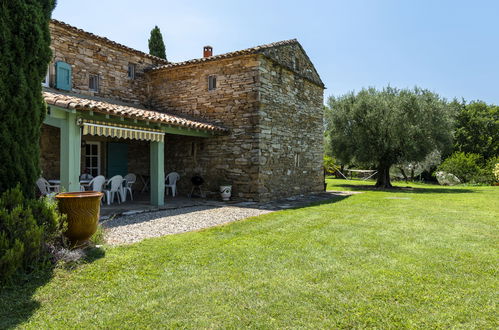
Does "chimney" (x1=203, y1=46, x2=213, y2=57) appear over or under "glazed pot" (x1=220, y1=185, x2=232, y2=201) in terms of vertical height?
over

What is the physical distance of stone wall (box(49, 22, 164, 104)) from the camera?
408 inches

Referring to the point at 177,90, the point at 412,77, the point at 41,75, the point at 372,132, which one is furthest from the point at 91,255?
the point at 412,77

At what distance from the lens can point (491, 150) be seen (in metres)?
32.2

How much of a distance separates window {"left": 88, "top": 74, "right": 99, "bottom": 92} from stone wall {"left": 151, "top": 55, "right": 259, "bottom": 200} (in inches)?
99.8

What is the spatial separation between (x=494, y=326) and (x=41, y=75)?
19.9 ft

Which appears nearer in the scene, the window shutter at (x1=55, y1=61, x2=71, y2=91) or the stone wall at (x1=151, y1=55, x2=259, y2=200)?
the window shutter at (x1=55, y1=61, x2=71, y2=91)

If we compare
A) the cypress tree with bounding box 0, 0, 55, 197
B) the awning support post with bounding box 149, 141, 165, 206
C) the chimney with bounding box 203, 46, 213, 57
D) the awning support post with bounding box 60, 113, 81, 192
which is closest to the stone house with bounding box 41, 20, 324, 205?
the awning support post with bounding box 149, 141, 165, 206

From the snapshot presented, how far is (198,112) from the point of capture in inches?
471

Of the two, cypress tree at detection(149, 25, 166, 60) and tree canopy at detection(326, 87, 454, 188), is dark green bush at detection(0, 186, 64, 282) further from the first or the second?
tree canopy at detection(326, 87, 454, 188)

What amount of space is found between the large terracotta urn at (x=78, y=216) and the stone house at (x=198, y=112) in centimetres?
418

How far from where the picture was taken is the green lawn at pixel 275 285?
2703 mm

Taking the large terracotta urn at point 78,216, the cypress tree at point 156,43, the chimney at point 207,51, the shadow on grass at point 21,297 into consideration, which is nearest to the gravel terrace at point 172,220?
the large terracotta urn at point 78,216

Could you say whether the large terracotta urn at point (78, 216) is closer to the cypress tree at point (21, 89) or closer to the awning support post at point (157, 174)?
the cypress tree at point (21, 89)

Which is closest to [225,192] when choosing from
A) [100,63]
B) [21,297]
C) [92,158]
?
[92,158]
